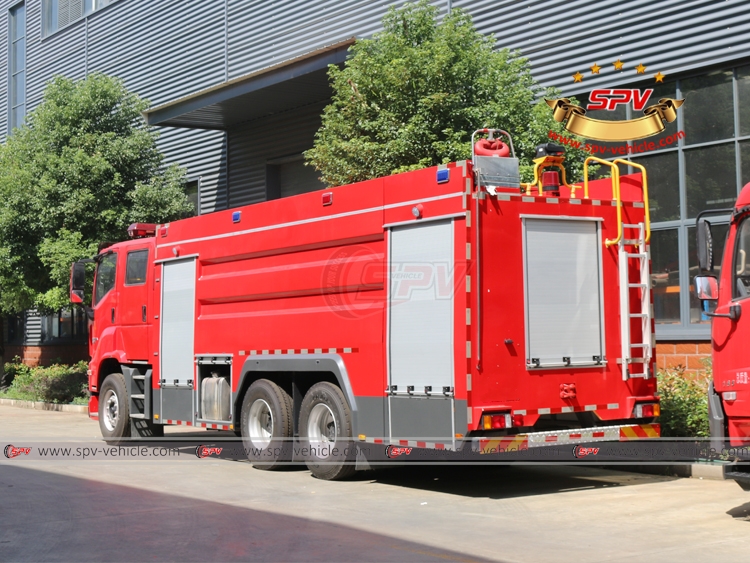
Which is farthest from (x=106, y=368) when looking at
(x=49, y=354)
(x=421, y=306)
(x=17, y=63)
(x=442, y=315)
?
(x=17, y=63)

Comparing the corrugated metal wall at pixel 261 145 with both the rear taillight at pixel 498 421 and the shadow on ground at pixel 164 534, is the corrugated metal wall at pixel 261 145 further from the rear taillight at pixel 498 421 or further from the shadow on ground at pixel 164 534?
the rear taillight at pixel 498 421

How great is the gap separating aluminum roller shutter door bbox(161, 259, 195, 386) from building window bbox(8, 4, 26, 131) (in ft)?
71.6

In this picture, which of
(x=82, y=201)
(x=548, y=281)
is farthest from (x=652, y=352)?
(x=82, y=201)

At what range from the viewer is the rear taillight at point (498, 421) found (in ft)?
29.7

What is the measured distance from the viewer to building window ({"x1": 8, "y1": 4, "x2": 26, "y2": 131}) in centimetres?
3272

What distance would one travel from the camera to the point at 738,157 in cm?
1380

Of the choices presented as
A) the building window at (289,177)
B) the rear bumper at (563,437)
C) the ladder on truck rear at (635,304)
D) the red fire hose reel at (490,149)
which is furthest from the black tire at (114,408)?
the building window at (289,177)

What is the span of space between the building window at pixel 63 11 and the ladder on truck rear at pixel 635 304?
21802mm

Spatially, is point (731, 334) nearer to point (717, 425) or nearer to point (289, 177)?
point (717, 425)

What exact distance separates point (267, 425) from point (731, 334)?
568 centimetres

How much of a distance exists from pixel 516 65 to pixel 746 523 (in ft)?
26.3

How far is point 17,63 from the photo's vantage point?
33.1 m

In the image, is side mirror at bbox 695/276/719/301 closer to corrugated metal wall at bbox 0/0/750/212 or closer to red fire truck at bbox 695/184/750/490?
red fire truck at bbox 695/184/750/490

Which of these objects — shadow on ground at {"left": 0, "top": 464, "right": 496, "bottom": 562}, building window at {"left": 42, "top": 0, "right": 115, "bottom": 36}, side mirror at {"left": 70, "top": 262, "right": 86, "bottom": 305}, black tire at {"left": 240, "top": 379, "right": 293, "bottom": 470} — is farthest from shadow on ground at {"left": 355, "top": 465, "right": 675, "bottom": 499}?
building window at {"left": 42, "top": 0, "right": 115, "bottom": 36}
